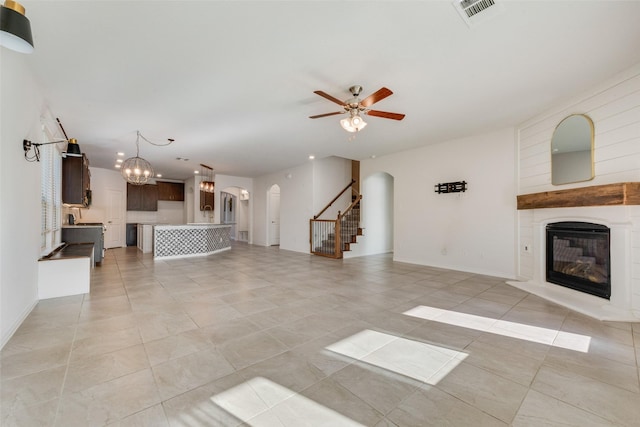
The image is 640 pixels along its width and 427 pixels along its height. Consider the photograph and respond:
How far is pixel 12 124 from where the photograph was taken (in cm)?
259

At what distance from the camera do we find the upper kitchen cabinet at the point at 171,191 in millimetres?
11430

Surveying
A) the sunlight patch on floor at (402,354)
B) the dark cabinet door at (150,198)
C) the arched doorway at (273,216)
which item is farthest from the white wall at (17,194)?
the dark cabinet door at (150,198)

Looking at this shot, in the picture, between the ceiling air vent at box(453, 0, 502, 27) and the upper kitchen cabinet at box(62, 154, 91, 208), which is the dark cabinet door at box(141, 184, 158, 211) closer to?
the upper kitchen cabinet at box(62, 154, 91, 208)

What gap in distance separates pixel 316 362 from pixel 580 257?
449 cm

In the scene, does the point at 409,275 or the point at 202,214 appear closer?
the point at 409,275

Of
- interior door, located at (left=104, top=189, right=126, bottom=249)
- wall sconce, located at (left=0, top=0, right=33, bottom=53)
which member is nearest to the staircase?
wall sconce, located at (left=0, top=0, right=33, bottom=53)

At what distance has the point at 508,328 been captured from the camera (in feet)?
9.40

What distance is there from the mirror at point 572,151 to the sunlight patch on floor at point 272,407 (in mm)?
4803

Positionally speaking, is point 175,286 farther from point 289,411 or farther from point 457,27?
point 457,27

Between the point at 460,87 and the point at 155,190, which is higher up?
the point at 460,87

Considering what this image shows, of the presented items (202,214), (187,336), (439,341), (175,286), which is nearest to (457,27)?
(439,341)

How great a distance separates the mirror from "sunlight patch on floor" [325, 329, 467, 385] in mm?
3692

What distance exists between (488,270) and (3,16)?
7282 millimetres

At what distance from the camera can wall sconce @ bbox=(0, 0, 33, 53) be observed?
165 centimetres
